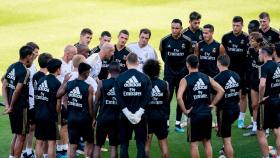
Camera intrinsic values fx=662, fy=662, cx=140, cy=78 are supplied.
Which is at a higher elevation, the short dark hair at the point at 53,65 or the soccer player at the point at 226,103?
the short dark hair at the point at 53,65

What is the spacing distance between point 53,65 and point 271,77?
4.05 meters

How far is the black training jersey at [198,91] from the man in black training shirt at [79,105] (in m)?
1.76

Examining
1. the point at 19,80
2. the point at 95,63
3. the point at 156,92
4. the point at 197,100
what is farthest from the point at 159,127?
the point at 19,80

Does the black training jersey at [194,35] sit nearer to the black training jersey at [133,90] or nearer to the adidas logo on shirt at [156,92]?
the adidas logo on shirt at [156,92]

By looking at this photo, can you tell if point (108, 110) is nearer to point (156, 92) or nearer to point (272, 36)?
point (156, 92)

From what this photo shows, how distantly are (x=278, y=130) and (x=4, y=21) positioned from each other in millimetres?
18487

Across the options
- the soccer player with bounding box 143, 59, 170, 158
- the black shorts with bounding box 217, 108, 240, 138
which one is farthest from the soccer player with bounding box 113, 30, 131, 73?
the black shorts with bounding box 217, 108, 240, 138

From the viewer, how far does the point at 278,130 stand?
12547 millimetres

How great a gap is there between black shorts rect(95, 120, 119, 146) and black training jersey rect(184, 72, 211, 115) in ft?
4.55

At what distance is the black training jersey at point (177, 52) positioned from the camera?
596 inches

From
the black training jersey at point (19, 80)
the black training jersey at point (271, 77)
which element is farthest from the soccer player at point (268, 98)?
the black training jersey at point (19, 80)

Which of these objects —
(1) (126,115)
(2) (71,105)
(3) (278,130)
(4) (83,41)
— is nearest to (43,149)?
(2) (71,105)

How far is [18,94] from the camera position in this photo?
1205 centimetres

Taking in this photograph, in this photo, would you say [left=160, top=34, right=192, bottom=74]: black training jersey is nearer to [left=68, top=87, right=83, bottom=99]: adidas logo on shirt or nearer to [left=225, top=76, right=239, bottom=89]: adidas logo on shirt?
[left=225, top=76, right=239, bottom=89]: adidas logo on shirt
